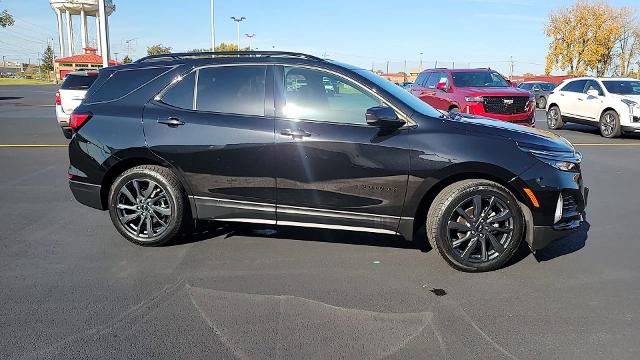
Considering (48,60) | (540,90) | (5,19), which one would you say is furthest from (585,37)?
(48,60)

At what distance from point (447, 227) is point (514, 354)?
1.33 metres

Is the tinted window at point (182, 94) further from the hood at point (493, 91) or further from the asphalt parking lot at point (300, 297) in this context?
the hood at point (493, 91)

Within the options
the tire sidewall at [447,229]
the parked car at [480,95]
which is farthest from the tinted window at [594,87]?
the tire sidewall at [447,229]

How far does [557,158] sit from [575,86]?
1324cm

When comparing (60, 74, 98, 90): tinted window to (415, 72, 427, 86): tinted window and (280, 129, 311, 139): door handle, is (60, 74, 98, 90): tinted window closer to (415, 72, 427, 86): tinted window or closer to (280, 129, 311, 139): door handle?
(415, 72, 427, 86): tinted window

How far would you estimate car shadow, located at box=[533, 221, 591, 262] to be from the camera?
4590 millimetres

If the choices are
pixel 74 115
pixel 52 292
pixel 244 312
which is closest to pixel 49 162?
pixel 74 115

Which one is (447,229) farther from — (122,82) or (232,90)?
(122,82)

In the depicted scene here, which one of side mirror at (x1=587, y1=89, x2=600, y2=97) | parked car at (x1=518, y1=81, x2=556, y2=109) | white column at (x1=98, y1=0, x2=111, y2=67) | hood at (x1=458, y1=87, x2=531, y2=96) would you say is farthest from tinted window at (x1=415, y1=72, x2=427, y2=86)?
parked car at (x1=518, y1=81, x2=556, y2=109)

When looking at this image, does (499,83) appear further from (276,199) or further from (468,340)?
(468,340)

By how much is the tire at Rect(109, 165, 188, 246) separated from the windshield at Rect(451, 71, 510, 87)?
1038 cm

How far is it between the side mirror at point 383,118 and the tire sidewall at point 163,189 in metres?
1.92

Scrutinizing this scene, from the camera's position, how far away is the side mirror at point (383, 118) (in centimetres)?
408

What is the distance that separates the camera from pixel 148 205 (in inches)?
185
